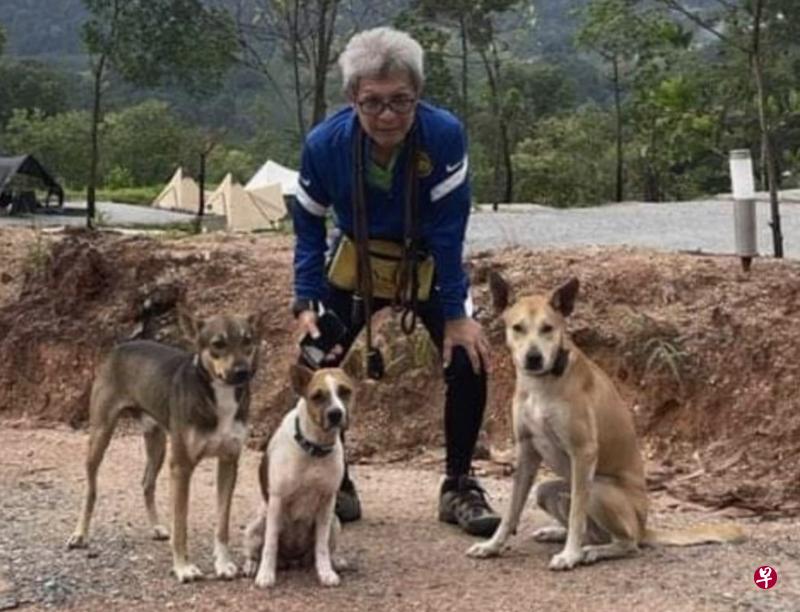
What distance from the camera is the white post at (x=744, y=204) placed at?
9.44 meters

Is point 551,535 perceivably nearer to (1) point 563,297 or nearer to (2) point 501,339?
(1) point 563,297

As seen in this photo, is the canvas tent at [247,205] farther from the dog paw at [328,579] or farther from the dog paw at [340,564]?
the dog paw at [328,579]

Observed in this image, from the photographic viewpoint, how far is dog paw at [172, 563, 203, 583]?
5.88m

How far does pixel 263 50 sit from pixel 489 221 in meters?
3.99

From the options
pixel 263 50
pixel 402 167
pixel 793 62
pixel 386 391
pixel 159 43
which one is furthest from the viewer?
pixel 793 62

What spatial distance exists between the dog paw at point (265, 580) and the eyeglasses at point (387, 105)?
5.85 ft

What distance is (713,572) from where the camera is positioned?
581 centimetres

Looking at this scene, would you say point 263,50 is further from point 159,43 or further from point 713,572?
point 713,572

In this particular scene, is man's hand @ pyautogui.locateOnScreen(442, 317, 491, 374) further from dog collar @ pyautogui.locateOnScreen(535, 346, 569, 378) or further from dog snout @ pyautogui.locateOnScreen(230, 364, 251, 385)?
dog snout @ pyautogui.locateOnScreen(230, 364, 251, 385)

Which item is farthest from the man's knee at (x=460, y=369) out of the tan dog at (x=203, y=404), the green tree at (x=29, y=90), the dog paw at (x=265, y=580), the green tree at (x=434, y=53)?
A: the green tree at (x=29, y=90)

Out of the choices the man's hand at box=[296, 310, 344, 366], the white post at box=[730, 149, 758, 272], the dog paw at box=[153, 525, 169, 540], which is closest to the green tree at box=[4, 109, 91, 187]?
the white post at box=[730, 149, 758, 272]

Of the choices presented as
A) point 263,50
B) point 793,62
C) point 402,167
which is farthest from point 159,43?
point 793,62

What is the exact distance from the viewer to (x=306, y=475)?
5746 millimetres

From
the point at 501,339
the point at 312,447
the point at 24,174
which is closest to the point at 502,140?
the point at 24,174
